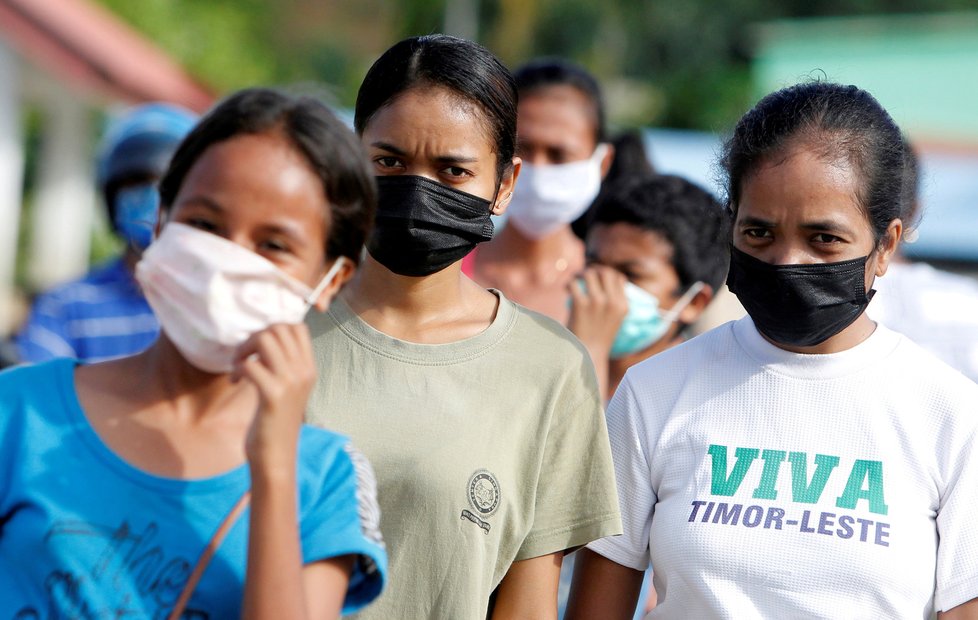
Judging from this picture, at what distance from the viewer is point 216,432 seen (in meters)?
2.45

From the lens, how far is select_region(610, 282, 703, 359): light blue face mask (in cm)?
436

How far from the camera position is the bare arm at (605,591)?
320cm

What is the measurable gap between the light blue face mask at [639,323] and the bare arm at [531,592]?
4.34 feet

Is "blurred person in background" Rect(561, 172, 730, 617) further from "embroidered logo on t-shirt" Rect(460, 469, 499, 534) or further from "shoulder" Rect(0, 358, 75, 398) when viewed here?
"shoulder" Rect(0, 358, 75, 398)

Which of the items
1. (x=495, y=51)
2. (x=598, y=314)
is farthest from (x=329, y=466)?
(x=495, y=51)

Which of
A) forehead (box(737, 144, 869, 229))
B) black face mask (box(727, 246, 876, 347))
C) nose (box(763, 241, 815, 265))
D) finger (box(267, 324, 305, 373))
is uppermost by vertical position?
forehead (box(737, 144, 869, 229))

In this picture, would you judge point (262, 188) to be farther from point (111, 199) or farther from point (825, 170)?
point (111, 199)

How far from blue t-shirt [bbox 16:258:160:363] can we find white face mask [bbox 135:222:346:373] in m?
2.24

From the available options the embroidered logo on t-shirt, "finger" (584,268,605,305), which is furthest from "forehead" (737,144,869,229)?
"finger" (584,268,605,305)

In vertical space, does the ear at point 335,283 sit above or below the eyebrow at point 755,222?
below

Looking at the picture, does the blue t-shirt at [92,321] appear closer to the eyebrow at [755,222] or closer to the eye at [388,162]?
the eye at [388,162]

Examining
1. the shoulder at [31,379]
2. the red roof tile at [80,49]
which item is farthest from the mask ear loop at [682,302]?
the red roof tile at [80,49]

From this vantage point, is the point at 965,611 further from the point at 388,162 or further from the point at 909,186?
the point at 388,162

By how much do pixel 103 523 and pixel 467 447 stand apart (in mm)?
954
